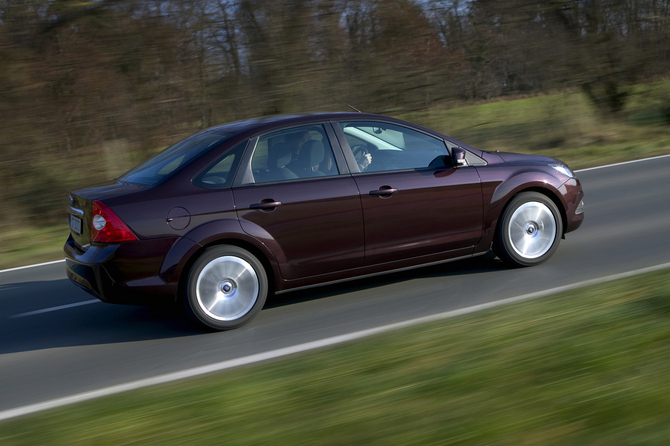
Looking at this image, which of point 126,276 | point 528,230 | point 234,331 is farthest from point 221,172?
point 528,230

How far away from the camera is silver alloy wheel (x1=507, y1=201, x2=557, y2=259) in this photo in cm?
683

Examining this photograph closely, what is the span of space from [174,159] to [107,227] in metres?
0.91

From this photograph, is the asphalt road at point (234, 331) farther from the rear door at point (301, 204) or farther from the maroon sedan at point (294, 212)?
the rear door at point (301, 204)

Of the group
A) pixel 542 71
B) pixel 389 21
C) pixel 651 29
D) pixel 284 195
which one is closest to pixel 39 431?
pixel 284 195

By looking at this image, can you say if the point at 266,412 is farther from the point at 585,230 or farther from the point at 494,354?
the point at 585,230

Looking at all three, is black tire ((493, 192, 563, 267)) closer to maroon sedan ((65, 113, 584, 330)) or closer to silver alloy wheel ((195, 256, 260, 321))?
maroon sedan ((65, 113, 584, 330))

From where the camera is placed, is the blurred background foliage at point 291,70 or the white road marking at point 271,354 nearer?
the white road marking at point 271,354

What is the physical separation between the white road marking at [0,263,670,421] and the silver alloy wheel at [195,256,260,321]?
721 mm

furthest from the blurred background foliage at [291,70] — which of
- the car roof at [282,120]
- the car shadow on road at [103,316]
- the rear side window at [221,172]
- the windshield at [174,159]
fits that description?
the rear side window at [221,172]

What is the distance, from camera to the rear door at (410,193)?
20.5ft

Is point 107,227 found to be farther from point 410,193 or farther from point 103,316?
point 410,193

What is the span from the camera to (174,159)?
20.0 ft

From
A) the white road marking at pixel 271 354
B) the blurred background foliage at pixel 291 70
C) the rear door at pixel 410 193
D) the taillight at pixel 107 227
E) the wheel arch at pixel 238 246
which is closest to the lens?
the white road marking at pixel 271 354

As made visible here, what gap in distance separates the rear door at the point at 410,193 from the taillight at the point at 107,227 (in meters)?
2.00
